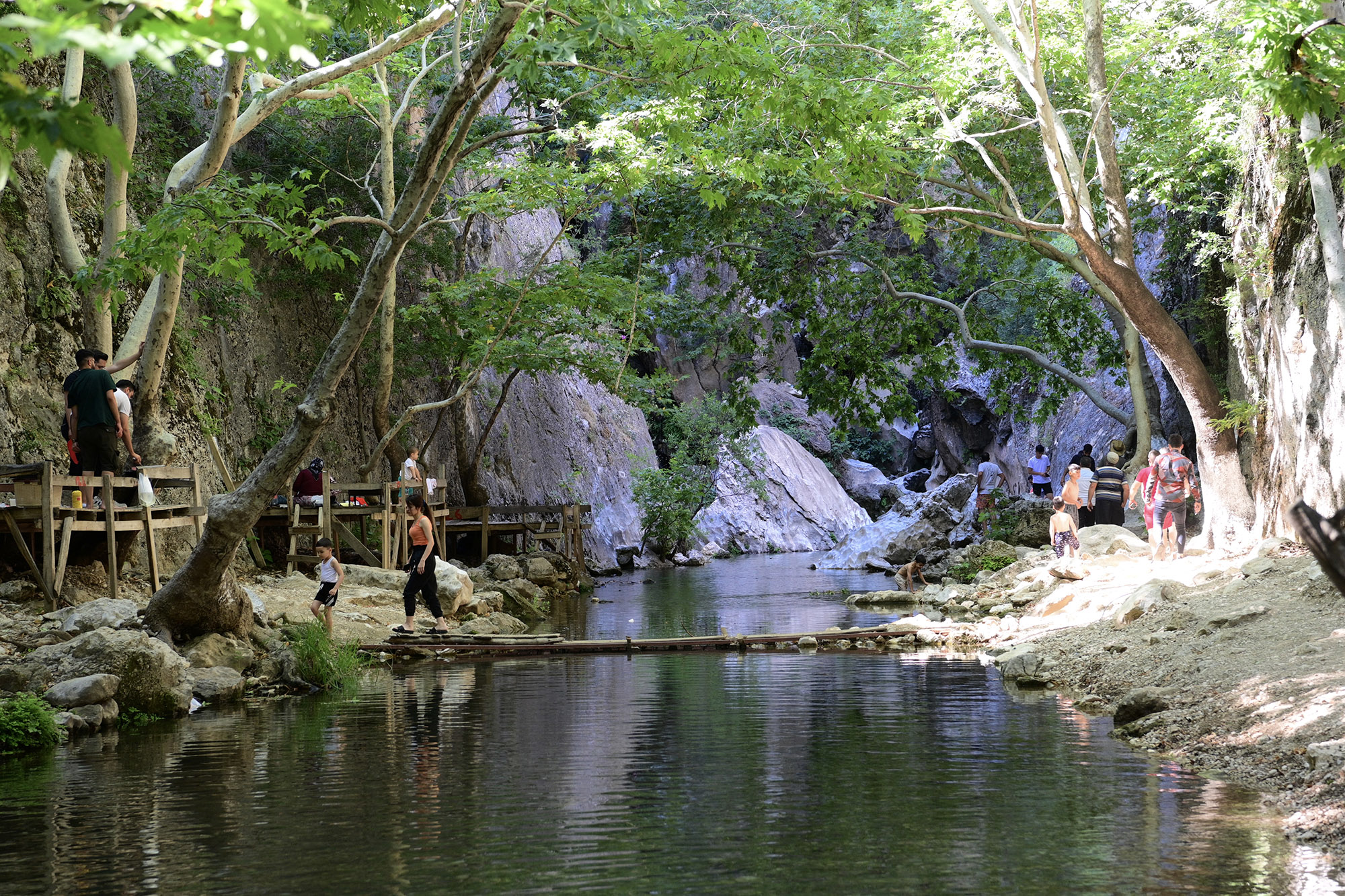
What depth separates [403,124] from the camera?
2169 centimetres

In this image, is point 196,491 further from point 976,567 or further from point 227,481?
point 976,567

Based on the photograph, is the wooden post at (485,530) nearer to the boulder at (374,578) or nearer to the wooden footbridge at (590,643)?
the boulder at (374,578)

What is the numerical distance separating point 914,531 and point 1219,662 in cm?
1655

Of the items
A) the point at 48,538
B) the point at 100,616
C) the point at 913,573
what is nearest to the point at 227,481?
the point at 48,538

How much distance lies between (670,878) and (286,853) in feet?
5.87

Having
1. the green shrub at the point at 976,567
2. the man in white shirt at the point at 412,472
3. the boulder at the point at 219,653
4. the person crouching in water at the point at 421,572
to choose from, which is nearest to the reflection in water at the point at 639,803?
the boulder at the point at 219,653

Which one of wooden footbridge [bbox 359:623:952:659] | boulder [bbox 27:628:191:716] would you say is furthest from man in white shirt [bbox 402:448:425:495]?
boulder [bbox 27:628:191:716]

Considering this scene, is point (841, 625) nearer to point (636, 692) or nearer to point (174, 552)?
point (636, 692)

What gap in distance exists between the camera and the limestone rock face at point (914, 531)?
24.2 meters

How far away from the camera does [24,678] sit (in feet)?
29.5

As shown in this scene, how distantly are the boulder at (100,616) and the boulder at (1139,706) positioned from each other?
8228mm

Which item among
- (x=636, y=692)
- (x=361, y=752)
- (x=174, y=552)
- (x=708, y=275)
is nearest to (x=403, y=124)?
(x=708, y=275)

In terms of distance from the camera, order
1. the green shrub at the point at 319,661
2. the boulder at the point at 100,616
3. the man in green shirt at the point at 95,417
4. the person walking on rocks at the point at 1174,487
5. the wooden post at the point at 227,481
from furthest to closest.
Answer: the wooden post at the point at 227,481 < the person walking on rocks at the point at 1174,487 < the man in green shirt at the point at 95,417 < the green shrub at the point at 319,661 < the boulder at the point at 100,616

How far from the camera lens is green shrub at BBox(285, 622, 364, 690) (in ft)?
35.4
